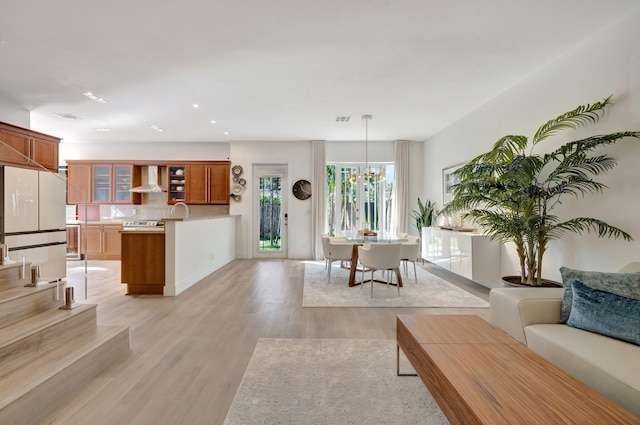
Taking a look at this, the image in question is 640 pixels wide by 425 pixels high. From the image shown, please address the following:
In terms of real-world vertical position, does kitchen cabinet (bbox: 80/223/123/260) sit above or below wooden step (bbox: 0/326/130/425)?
above

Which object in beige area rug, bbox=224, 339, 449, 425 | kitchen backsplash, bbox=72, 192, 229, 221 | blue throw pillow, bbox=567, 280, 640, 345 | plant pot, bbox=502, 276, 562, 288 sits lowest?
beige area rug, bbox=224, 339, 449, 425

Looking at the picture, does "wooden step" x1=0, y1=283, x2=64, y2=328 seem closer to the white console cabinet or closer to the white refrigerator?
the white refrigerator

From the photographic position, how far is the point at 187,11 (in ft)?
8.50

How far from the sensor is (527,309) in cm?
206

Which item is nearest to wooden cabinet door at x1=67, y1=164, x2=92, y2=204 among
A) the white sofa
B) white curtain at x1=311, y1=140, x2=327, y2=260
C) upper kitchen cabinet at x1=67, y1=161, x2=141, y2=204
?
upper kitchen cabinet at x1=67, y1=161, x2=141, y2=204

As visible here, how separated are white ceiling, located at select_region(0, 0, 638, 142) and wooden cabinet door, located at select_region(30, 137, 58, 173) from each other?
22.6 inches

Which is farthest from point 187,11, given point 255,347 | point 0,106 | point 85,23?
point 0,106

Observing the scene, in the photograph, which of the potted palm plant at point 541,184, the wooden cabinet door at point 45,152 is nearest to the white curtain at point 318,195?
the potted palm plant at point 541,184

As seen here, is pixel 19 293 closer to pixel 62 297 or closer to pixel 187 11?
pixel 62 297

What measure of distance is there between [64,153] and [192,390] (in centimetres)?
839

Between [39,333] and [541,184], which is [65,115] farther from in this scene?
[541,184]

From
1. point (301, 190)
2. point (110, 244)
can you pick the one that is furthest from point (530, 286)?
point (110, 244)

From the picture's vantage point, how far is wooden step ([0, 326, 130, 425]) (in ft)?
5.15

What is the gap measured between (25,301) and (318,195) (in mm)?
5601
